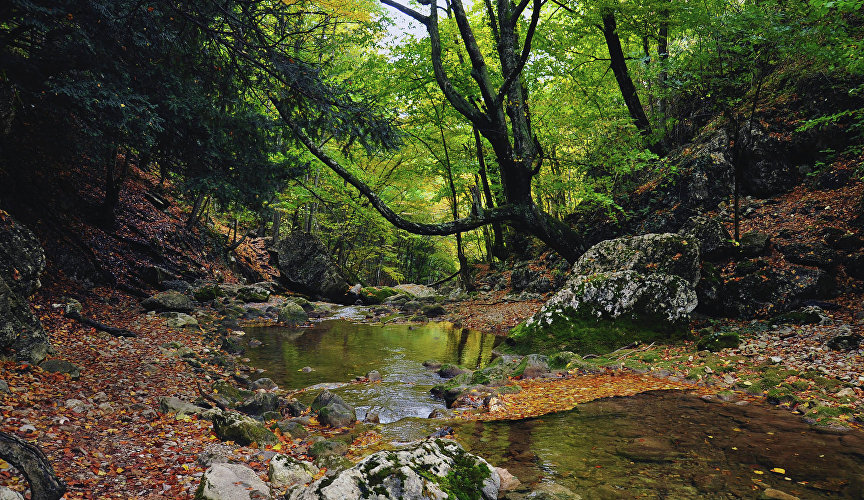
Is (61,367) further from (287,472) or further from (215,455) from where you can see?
(287,472)

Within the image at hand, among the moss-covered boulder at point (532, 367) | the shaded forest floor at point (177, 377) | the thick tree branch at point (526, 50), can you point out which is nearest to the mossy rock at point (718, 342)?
the shaded forest floor at point (177, 377)

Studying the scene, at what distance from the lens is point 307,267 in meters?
20.9

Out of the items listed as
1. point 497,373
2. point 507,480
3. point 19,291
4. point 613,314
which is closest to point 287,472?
point 507,480

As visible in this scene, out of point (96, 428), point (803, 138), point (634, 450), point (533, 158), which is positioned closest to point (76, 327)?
point (96, 428)

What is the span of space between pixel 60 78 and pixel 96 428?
5.30 m

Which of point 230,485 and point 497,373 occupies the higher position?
point 230,485

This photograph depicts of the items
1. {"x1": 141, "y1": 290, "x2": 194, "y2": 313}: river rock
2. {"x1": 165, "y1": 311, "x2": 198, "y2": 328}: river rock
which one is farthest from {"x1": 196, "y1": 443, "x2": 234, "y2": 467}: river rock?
{"x1": 141, "y1": 290, "x2": 194, "y2": 313}: river rock

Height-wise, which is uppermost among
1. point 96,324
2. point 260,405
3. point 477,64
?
point 477,64

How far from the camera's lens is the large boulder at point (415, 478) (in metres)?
2.86

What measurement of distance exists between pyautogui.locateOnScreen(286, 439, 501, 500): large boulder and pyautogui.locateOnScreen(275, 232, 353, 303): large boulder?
18431mm

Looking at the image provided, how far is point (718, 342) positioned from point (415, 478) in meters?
6.81

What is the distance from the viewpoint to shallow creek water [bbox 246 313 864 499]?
3.46m

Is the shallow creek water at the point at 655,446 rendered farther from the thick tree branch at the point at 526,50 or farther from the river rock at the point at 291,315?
the river rock at the point at 291,315

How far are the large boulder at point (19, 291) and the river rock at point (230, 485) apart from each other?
12.4 feet
